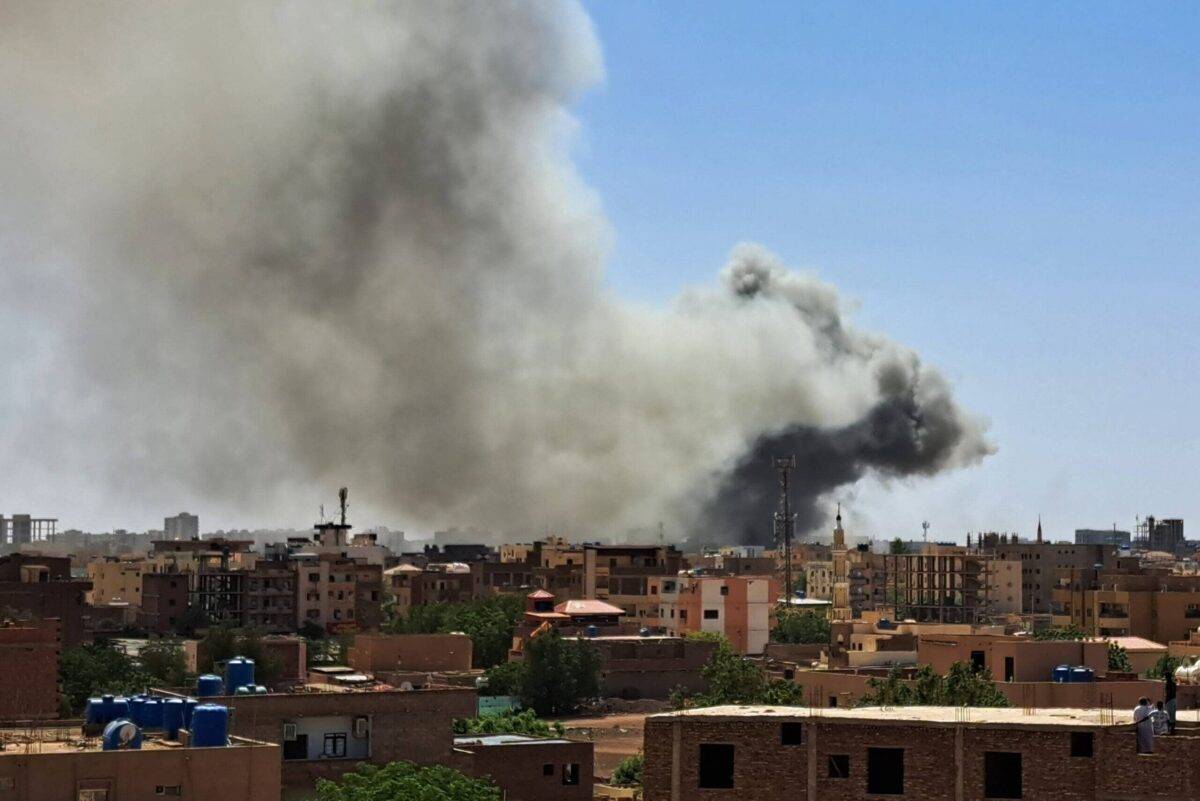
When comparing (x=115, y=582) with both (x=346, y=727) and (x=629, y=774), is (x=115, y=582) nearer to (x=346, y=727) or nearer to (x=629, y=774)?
(x=629, y=774)

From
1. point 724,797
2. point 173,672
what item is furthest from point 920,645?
point 724,797

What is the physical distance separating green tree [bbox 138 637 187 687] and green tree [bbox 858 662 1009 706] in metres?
21.9

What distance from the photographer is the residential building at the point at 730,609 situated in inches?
2965

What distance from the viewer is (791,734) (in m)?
20.9

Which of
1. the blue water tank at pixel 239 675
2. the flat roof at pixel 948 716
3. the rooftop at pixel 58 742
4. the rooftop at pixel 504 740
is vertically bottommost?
the rooftop at pixel 504 740

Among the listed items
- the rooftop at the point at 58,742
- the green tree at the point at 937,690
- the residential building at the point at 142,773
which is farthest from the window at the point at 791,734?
the green tree at the point at 937,690

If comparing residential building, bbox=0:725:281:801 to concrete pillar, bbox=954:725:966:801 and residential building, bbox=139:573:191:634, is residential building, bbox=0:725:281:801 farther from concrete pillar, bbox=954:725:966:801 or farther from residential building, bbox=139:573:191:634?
residential building, bbox=139:573:191:634

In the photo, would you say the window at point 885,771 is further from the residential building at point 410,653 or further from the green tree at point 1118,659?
the residential building at point 410,653

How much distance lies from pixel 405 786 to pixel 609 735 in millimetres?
26983

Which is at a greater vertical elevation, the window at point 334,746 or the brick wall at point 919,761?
the brick wall at point 919,761

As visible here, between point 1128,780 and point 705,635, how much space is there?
52.2 m

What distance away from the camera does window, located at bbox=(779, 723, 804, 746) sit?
68.4 feet

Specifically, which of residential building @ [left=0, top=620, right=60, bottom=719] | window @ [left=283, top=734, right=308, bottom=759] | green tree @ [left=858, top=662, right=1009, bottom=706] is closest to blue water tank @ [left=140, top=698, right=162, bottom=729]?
window @ [left=283, top=734, right=308, bottom=759]

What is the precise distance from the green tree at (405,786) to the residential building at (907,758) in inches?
342
